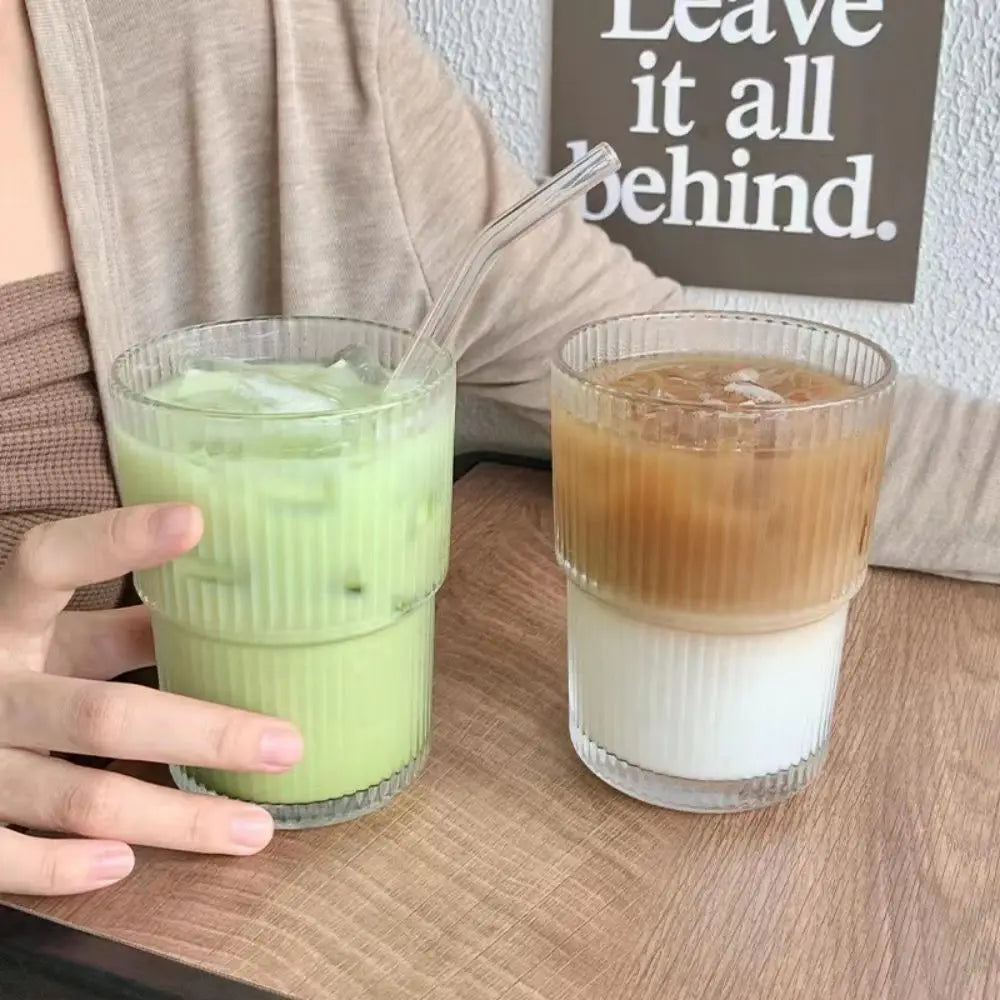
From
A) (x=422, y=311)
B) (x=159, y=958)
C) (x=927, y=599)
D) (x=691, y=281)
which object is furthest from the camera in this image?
(x=691, y=281)

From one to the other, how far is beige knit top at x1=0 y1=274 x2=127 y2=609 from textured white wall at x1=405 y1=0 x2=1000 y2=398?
45 centimetres

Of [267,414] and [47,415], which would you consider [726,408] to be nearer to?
[267,414]

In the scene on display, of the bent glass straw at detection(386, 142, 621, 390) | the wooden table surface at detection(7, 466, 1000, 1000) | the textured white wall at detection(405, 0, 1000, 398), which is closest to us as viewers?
the wooden table surface at detection(7, 466, 1000, 1000)

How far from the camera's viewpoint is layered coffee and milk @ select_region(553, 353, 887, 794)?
0.53 metres

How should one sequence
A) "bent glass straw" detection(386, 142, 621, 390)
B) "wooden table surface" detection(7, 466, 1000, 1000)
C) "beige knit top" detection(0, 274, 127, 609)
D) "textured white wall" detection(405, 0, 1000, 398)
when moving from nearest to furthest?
"wooden table surface" detection(7, 466, 1000, 1000), "bent glass straw" detection(386, 142, 621, 390), "beige knit top" detection(0, 274, 127, 609), "textured white wall" detection(405, 0, 1000, 398)

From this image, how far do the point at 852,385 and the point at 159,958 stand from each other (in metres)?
0.42

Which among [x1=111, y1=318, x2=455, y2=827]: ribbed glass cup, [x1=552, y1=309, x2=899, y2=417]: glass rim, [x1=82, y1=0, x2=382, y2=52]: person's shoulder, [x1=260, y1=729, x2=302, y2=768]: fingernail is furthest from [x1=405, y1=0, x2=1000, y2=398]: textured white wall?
[x1=260, y1=729, x2=302, y2=768]: fingernail

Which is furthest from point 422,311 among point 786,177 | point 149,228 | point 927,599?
point 927,599

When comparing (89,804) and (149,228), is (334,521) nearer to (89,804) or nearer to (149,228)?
(89,804)

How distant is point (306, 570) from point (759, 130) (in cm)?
64

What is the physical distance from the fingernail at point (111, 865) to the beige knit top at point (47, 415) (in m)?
0.30

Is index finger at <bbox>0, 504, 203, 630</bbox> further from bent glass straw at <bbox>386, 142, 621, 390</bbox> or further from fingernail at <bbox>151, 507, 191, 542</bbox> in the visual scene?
bent glass straw at <bbox>386, 142, 621, 390</bbox>

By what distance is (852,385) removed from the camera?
1.97 ft

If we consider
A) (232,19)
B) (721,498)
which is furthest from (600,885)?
(232,19)
